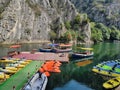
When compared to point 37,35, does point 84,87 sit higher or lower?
lower

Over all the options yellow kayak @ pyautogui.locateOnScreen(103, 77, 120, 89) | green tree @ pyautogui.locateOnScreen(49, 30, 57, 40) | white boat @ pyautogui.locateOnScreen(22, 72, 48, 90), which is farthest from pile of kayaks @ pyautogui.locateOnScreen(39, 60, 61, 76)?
green tree @ pyautogui.locateOnScreen(49, 30, 57, 40)

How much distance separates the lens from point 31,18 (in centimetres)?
14700

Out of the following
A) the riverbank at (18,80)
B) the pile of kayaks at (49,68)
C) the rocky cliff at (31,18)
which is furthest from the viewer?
the rocky cliff at (31,18)

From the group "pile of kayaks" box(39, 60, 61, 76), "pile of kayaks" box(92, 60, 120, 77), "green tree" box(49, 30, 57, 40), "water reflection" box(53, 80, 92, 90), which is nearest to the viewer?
"water reflection" box(53, 80, 92, 90)

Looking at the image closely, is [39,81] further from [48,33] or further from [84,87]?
[48,33]

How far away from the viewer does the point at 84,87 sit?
54688 mm

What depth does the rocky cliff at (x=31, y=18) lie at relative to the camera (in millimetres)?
129337

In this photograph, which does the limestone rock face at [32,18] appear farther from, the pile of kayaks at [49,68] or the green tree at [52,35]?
the pile of kayaks at [49,68]

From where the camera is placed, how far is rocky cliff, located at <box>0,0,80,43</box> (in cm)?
12934

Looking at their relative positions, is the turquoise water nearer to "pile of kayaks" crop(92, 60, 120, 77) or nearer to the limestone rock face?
"pile of kayaks" crop(92, 60, 120, 77)

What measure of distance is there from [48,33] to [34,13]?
49.7 ft

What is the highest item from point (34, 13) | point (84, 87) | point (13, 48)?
point (34, 13)

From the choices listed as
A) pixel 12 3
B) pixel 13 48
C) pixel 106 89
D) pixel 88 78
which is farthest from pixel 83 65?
pixel 12 3

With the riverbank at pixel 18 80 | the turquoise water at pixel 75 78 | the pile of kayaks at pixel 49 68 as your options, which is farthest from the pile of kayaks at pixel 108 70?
the riverbank at pixel 18 80
